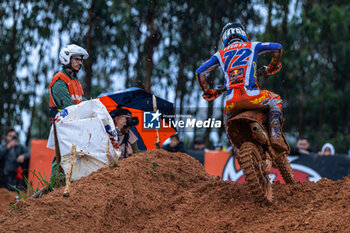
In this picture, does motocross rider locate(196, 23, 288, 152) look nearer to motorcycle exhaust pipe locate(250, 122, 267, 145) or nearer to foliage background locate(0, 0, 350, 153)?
motorcycle exhaust pipe locate(250, 122, 267, 145)

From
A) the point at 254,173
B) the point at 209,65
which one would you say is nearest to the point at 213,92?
the point at 209,65

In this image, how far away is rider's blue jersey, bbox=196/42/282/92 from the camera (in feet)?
20.7

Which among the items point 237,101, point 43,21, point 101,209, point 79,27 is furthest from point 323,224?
point 43,21

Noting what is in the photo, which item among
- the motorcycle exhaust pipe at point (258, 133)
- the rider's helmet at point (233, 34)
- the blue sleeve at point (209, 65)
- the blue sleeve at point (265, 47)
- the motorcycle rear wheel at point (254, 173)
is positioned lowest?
the motorcycle rear wheel at point (254, 173)

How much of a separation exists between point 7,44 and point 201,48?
→ 9125 millimetres

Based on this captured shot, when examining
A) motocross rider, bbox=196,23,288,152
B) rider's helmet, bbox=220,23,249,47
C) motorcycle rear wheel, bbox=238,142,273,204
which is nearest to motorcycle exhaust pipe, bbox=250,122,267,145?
motorcycle rear wheel, bbox=238,142,273,204

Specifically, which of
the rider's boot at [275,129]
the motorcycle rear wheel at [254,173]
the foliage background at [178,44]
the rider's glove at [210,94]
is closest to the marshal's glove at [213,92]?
the rider's glove at [210,94]

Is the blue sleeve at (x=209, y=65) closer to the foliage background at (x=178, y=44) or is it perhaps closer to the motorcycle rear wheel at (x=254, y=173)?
the motorcycle rear wheel at (x=254, y=173)

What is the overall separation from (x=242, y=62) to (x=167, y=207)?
2.24m

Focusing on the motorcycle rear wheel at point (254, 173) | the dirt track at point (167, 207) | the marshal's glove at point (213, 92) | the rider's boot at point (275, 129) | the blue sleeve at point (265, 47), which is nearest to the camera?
the dirt track at point (167, 207)

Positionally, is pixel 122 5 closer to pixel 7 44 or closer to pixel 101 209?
pixel 7 44

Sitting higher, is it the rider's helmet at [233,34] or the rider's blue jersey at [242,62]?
the rider's helmet at [233,34]

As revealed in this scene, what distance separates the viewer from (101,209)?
18.2 feet

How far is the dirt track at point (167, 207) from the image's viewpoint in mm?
5160
